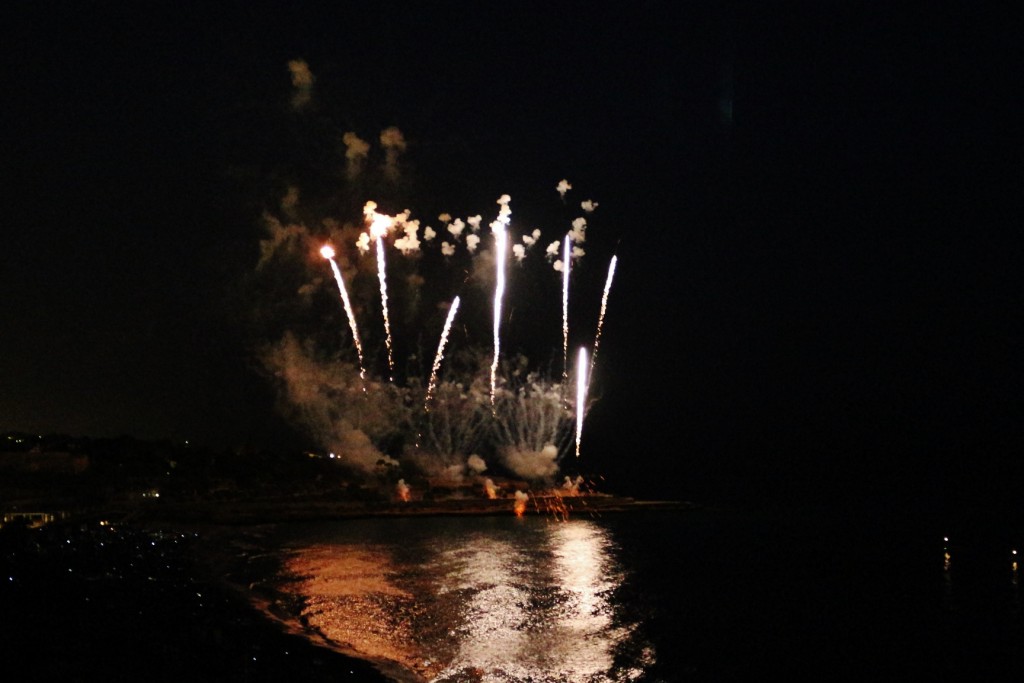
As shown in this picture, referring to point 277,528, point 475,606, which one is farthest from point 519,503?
point 475,606

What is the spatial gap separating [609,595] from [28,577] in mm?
19893

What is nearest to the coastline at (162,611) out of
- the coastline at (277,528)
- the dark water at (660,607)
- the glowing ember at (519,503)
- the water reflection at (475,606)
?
the coastline at (277,528)

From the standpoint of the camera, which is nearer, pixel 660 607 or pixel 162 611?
pixel 162 611

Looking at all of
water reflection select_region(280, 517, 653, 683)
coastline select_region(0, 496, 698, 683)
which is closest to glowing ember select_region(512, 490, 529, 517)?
water reflection select_region(280, 517, 653, 683)

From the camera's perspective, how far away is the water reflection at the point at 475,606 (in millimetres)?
20891

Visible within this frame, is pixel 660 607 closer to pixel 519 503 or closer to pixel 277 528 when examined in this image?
pixel 277 528

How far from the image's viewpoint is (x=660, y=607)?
99.0ft

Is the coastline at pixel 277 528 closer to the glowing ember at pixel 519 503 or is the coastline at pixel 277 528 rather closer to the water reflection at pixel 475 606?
the water reflection at pixel 475 606

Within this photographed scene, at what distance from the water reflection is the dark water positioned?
3.0 inches

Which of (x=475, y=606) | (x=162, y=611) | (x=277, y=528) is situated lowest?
(x=475, y=606)

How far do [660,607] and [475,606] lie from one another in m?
6.63

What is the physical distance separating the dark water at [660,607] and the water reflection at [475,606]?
8 centimetres

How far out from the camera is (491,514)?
276ft

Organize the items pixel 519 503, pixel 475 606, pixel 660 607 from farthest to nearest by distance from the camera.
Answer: pixel 519 503, pixel 660 607, pixel 475 606
